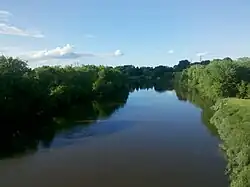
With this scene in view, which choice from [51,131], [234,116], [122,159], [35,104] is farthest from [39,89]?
[234,116]

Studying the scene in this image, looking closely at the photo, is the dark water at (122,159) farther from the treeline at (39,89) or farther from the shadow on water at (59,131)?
the treeline at (39,89)

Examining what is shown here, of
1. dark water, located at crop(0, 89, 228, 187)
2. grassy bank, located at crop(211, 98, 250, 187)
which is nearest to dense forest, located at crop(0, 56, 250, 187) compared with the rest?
grassy bank, located at crop(211, 98, 250, 187)

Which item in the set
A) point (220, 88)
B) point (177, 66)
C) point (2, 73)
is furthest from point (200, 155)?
point (177, 66)

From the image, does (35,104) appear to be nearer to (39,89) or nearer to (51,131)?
(39,89)

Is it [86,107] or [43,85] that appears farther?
[86,107]

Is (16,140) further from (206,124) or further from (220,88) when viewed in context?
(220,88)
